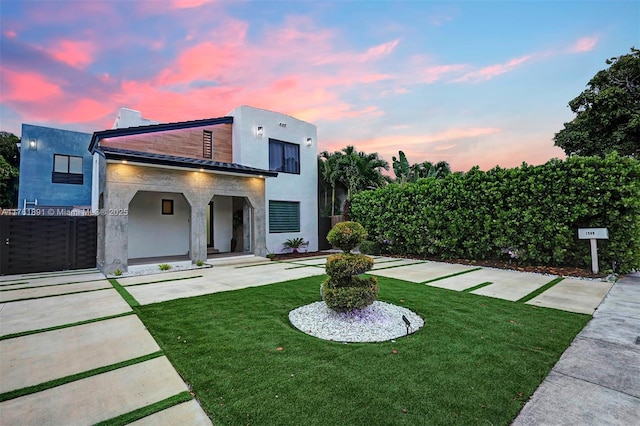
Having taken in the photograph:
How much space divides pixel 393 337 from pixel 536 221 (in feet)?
25.9

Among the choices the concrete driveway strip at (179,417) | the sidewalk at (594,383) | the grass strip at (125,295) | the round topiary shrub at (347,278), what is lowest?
the grass strip at (125,295)

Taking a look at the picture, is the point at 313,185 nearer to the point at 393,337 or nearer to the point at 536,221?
the point at 536,221

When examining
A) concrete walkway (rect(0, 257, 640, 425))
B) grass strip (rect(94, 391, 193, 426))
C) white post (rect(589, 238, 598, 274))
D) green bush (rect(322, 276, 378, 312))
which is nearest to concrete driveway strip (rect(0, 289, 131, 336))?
concrete walkway (rect(0, 257, 640, 425))

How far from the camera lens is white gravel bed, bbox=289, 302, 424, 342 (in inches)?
156

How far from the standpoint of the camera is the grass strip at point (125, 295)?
571 cm

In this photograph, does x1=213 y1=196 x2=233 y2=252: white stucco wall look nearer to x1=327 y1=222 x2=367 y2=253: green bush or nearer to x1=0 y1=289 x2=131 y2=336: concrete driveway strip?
x1=0 y1=289 x2=131 y2=336: concrete driveway strip

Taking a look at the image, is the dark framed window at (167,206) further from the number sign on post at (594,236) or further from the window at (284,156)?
the number sign on post at (594,236)

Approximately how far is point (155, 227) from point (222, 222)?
9.64 feet

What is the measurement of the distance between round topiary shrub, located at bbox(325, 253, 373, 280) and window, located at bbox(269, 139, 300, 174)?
11.0 metres

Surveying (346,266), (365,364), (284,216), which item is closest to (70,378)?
(365,364)

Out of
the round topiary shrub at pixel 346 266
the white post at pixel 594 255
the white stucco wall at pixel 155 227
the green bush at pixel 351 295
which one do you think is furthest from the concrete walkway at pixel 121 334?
the white stucco wall at pixel 155 227

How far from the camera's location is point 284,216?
1488cm

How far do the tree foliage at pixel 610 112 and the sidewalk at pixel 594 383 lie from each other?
1422 centimetres

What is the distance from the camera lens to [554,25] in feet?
31.0
